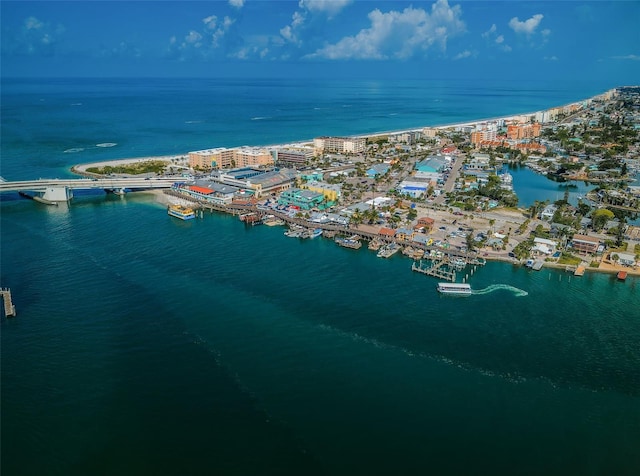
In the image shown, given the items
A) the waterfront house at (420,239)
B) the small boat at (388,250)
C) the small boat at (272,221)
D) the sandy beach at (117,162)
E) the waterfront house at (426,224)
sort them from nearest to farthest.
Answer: the small boat at (388,250) < the waterfront house at (420,239) < the waterfront house at (426,224) < the small boat at (272,221) < the sandy beach at (117,162)

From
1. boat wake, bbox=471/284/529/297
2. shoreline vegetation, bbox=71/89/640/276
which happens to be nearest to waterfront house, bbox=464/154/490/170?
shoreline vegetation, bbox=71/89/640/276

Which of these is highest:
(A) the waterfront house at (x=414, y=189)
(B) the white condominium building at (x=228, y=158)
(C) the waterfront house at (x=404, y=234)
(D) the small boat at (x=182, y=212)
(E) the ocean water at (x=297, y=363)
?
(B) the white condominium building at (x=228, y=158)

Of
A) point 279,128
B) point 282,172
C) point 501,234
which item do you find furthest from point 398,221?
point 279,128

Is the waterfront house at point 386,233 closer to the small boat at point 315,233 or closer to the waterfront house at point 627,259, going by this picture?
the small boat at point 315,233

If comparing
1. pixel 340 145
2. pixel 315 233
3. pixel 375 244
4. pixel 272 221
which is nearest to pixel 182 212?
pixel 272 221

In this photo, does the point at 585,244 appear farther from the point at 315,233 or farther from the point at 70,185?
the point at 70,185

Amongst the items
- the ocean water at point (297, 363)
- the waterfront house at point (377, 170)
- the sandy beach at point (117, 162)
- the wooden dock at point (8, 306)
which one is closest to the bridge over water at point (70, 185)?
the sandy beach at point (117, 162)
